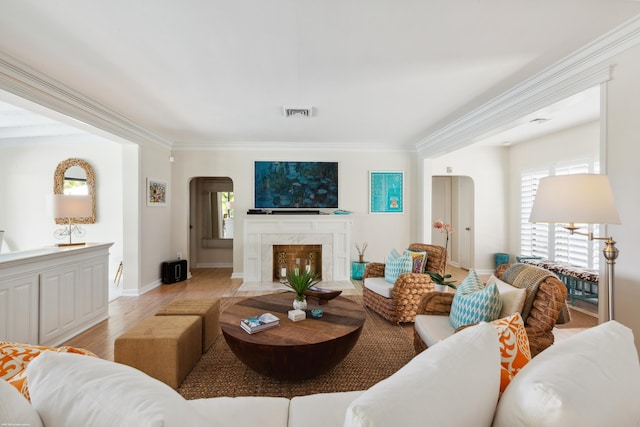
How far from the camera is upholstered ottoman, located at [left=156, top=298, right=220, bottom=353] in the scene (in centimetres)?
266

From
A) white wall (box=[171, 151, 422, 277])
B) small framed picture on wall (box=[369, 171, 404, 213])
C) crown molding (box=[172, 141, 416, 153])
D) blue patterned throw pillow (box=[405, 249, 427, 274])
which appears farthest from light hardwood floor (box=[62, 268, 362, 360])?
crown molding (box=[172, 141, 416, 153])

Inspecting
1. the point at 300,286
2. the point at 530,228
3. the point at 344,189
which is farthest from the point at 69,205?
the point at 530,228

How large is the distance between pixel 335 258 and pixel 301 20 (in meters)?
4.02

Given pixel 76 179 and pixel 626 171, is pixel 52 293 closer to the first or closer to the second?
pixel 76 179

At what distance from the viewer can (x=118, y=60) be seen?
247 cm

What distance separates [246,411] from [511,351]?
1.08m

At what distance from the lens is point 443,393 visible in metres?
0.75

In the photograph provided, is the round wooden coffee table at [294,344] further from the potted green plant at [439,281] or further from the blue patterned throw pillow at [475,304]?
the potted green plant at [439,281]

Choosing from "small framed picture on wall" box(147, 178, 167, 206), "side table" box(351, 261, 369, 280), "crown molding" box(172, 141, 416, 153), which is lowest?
"side table" box(351, 261, 369, 280)

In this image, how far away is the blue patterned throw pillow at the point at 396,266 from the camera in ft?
11.3

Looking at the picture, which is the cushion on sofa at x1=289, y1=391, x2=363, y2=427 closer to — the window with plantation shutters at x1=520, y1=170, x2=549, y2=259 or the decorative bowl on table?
the decorative bowl on table

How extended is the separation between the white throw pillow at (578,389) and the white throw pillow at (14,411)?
1192 millimetres

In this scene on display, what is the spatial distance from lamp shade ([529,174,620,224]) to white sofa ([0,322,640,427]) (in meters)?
0.85

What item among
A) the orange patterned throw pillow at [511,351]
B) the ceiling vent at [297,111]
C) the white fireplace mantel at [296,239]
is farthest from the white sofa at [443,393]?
the white fireplace mantel at [296,239]
